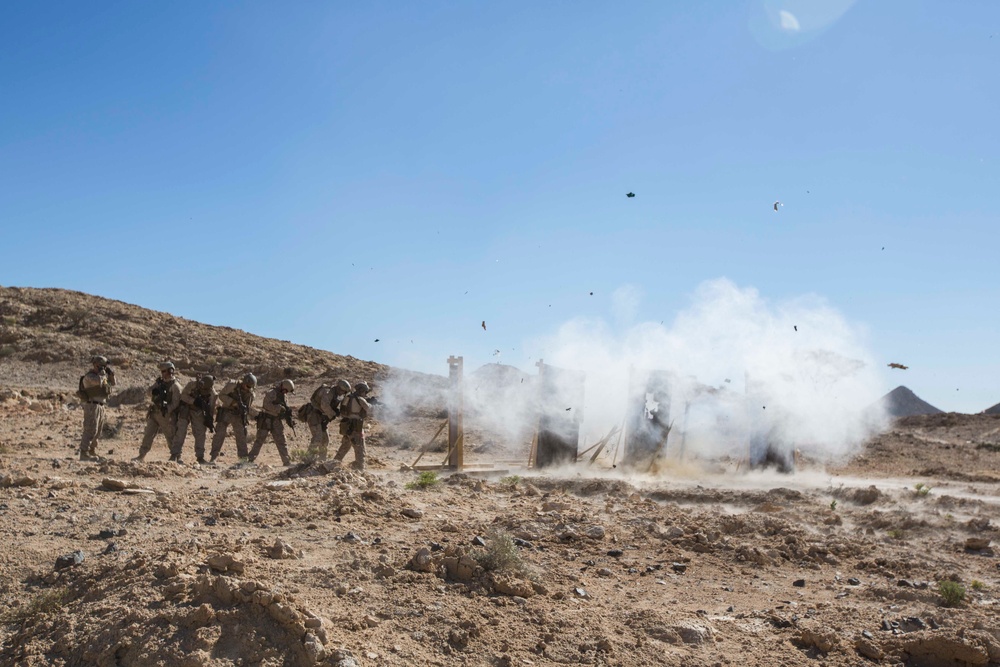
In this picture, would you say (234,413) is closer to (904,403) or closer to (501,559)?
(501,559)

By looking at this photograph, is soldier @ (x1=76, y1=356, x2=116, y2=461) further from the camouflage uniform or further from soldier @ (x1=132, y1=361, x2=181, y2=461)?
the camouflage uniform

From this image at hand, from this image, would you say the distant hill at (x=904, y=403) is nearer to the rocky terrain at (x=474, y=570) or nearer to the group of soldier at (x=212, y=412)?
the rocky terrain at (x=474, y=570)

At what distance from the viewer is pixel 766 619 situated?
19.7 ft

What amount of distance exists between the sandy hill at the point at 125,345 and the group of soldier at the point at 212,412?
14072mm

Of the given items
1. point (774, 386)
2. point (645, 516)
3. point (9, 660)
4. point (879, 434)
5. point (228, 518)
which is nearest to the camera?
point (9, 660)

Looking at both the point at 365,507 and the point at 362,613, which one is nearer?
the point at 362,613

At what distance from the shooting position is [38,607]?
16.3ft

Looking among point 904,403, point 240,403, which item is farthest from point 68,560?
point 904,403

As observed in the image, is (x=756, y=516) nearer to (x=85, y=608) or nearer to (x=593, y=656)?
(x=593, y=656)

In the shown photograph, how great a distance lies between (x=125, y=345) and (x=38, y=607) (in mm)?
27979

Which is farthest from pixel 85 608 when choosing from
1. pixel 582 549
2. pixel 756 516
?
pixel 756 516

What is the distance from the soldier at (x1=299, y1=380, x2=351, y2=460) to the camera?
1358 cm

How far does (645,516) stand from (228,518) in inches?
205

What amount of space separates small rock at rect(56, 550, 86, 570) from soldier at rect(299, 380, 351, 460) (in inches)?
297
